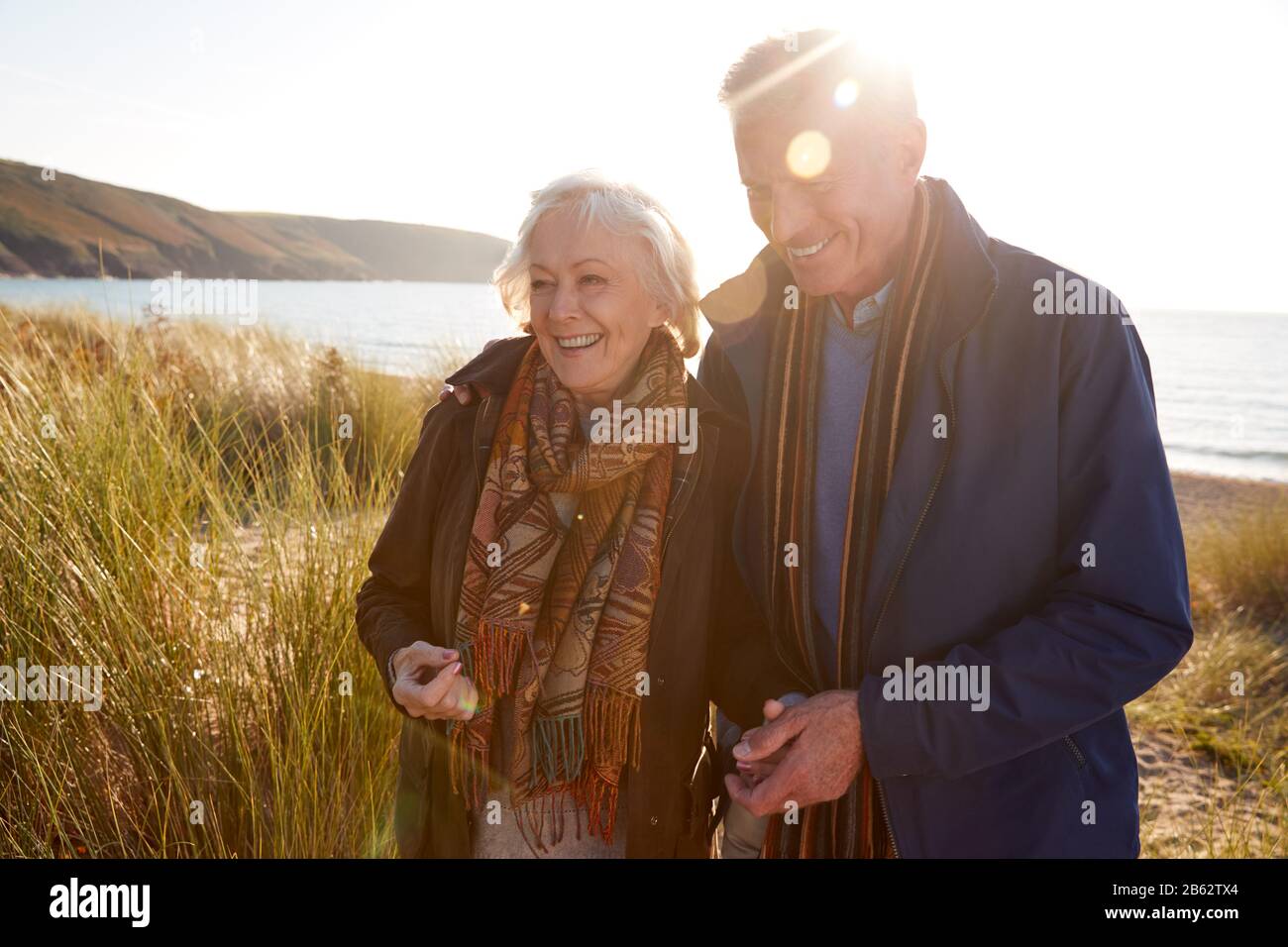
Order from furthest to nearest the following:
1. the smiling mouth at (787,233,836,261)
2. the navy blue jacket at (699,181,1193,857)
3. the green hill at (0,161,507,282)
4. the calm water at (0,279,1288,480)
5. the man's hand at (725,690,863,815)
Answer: the green hill at (0,161,507,282), the calm water at (0,279,1288,480), the smiling mouth at (787,233,836,261), the man's hand at (725,690,863,815), the navy blue jacket at (699,181,1193,857)

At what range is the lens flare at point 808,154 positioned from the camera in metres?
1.88

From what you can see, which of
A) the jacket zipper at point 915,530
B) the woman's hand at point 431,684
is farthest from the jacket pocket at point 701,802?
the woman's hand at point 431,684

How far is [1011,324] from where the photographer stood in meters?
1.75

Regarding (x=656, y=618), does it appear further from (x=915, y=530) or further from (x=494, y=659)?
(x=915, y=530)

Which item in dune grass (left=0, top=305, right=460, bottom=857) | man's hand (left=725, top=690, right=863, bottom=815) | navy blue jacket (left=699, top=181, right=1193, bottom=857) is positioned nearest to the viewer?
navy blue jacket (left=699, top=181, right=1193, bottom=857)

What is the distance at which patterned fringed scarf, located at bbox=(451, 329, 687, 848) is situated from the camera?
192 cm

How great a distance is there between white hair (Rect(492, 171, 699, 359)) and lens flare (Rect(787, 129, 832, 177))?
13.6 inches

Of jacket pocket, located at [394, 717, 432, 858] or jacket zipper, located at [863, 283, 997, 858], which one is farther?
jacket pocket, located at [394, 717, 432, 858]

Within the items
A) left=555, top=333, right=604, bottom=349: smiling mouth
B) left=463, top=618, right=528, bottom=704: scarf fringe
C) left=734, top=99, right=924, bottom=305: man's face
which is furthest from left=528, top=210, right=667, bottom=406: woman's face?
left=463, top=618, right=528, bottom=704: scarf fringe

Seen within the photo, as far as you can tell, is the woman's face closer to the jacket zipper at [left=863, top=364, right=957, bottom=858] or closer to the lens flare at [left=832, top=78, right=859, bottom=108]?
the lens flare at [left=832, top=78, right=859, bottom=108]

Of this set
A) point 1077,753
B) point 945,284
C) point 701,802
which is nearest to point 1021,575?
point 1077,753

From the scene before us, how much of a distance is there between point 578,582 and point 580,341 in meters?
0.58

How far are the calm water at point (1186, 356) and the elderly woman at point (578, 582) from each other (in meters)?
2.14
